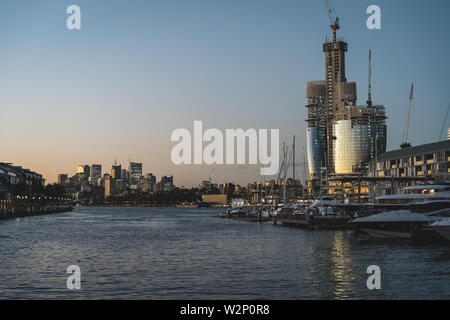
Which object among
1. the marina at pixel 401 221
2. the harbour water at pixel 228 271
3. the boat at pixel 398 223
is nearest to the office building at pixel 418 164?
the marina at pixel 401 221

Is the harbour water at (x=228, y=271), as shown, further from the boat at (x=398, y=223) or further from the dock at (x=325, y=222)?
the dock at (x=325, y=222)

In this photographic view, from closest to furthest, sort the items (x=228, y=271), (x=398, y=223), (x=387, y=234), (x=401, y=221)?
(x=228, y=271), (x=401, y=221), (x=398, y=223), (x=387, y=234)

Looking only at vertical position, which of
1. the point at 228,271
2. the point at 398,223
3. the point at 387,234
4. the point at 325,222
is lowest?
the point at 228,271

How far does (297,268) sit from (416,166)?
472 ft

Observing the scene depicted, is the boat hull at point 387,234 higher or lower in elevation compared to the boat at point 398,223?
lower

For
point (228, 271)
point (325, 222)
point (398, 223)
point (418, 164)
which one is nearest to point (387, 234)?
point (398, 223)

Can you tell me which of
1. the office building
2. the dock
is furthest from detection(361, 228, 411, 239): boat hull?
the office building

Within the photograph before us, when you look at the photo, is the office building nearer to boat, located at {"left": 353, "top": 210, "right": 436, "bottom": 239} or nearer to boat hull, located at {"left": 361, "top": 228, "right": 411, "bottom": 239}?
boat hull, located at {"left": 361, "top": 228, "right": 411, "bottom": 239}

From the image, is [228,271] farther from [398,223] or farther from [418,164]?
[418,164]

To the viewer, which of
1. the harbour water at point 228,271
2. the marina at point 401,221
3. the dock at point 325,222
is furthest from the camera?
the dock at point 325,222

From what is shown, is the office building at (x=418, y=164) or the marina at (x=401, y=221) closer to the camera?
the marina at (x=401, y=221)

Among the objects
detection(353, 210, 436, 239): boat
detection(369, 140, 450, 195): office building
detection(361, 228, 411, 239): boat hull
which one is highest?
detection(369, 140, 450, 195): office building

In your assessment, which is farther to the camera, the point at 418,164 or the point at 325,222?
the point at 418,164

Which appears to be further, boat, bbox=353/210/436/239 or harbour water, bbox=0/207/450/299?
boat, bbox=353/210/436/239
